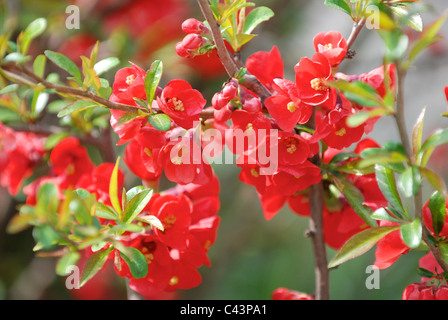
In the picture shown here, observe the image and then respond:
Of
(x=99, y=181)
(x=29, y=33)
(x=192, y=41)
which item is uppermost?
(x=29, y=33)

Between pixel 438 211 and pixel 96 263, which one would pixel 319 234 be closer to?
pixel 438 211

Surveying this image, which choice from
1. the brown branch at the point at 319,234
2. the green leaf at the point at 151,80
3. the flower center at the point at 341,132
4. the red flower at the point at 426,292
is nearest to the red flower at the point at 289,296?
the brown branch at the point at 319,234

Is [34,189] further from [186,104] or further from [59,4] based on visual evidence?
[59,4]

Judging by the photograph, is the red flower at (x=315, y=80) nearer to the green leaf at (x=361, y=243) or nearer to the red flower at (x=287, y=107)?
the red flower at (x=287, y=107)

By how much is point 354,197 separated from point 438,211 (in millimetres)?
116

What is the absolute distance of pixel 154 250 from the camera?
842mm

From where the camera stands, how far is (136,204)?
28.6 inches

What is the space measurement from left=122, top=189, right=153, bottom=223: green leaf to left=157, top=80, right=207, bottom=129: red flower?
4.4 inches

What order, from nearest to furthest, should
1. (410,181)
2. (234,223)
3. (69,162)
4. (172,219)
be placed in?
(410,181), (172,219), (69,162), (234,223)

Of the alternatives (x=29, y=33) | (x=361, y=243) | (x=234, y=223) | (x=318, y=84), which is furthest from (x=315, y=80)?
(x=234, y=223)

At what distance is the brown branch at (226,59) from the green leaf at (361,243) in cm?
24

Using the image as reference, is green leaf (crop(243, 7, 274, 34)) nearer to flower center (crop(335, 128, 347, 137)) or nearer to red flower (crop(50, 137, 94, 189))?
flower center (crop(335, 128, 347, 137))

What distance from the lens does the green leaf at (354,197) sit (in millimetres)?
769

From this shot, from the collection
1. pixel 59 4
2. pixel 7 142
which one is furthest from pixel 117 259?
pixel 59 4
